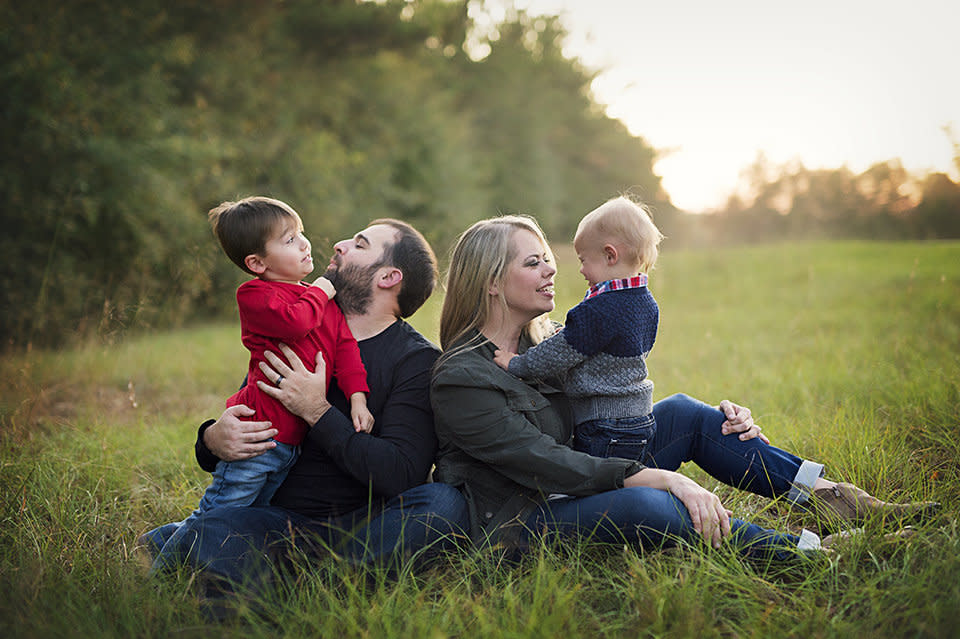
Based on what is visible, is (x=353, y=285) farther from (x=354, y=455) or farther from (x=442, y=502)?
(x=442, y=502)

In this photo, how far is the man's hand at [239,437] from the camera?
2225mm

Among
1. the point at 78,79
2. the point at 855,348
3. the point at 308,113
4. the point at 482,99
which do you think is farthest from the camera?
the point at 482,99

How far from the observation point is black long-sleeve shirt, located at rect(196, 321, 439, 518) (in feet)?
7.27

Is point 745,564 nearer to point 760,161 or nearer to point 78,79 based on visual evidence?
point 78,79

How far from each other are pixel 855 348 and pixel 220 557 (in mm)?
5455

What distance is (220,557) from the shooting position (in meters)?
2.14

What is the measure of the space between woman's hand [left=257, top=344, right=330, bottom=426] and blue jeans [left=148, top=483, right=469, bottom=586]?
0.39 m

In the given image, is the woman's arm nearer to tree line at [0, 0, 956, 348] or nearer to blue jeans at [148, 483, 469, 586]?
blue jeans at [148, 483, 469, 586]

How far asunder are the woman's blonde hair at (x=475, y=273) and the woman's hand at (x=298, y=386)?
51 cm

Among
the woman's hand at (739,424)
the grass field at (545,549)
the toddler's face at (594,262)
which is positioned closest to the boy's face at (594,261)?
Result: the toddler's face at (594,262)

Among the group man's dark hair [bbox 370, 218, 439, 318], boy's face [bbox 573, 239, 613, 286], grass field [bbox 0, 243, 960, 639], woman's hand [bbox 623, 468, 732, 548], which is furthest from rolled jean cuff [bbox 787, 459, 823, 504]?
man's dark hair [bbox 370, 218, 439, 318]

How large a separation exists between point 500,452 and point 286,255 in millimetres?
1069

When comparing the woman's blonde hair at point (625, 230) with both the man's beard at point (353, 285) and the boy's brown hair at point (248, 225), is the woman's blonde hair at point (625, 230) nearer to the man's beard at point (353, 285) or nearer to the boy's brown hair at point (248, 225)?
the man's beard at point (353, 285)

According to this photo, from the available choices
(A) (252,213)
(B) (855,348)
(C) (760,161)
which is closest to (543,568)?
(A) (252,213)
